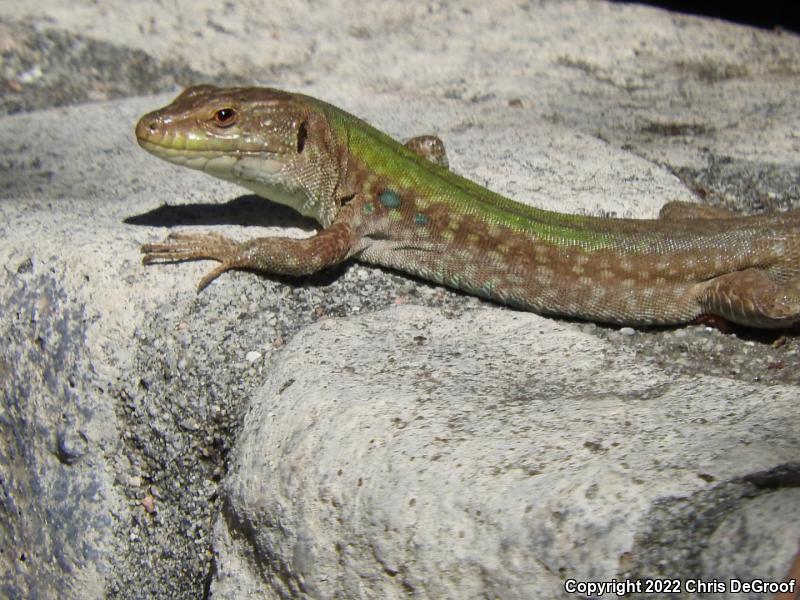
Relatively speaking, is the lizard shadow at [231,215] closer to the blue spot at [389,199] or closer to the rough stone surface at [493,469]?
the blue spot at [389,199]

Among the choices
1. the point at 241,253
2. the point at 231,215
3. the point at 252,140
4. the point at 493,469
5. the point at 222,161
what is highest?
the point at 252,140

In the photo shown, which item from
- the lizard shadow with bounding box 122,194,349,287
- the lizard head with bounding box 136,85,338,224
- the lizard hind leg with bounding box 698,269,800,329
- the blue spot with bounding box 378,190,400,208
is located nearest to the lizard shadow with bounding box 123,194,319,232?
the lizard shadow with bounding box 122,194,349,287

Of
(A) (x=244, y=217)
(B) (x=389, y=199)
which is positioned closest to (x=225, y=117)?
(A) (x=244, y=217)

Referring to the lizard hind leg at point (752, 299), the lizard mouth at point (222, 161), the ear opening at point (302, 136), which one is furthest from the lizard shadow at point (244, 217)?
the lizard hind leg at point (752, 299)

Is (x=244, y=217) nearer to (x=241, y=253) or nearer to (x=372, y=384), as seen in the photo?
(x=241, y=253)

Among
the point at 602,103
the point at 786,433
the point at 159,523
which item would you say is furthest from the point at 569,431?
the point at 602,103
